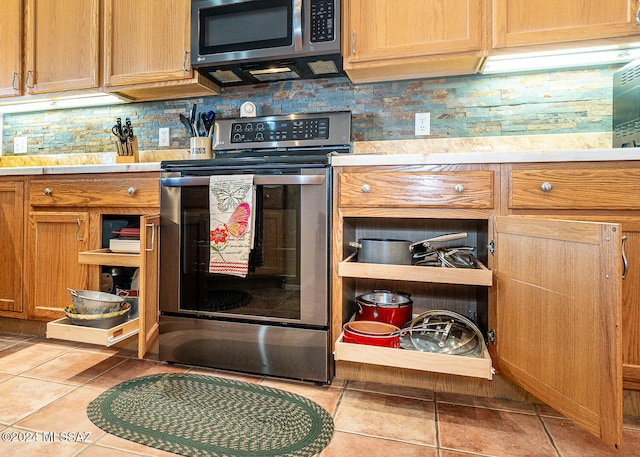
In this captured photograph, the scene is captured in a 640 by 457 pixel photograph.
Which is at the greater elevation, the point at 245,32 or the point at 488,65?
the point at 245,32

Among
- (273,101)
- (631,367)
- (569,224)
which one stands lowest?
→ (631,367)

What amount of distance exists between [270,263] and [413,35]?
3.96 ft

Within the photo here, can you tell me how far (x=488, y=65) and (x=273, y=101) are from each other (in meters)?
1.15

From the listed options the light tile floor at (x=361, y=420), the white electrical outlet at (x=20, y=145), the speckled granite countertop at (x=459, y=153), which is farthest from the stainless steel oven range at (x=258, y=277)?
the white electrical outlet at (x=20, y=145)

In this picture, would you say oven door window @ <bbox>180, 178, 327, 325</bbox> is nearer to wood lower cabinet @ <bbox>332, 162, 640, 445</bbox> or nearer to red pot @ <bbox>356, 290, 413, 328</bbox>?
wood lower cabinet @ <bbox>332, 162, 640, 445</bbox>

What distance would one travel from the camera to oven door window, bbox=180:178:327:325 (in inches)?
60.3

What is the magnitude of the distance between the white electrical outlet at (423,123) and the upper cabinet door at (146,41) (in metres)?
1.24

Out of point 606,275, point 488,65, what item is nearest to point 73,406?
point 606,275

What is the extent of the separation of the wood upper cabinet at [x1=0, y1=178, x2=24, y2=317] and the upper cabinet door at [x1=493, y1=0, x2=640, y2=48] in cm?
248

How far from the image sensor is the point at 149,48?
83.1 inches

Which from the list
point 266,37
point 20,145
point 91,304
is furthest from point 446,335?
point 20,145

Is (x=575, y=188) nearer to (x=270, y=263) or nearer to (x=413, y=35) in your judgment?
(x=413, y=35)

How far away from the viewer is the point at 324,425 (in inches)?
48.9

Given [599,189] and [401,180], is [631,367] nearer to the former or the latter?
[599,189]
